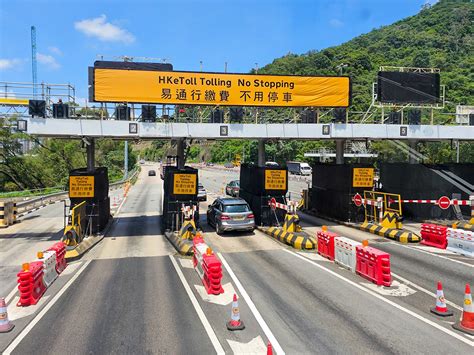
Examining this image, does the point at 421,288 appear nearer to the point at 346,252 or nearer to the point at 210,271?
the point at 346,252

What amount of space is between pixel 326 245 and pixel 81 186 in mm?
11482

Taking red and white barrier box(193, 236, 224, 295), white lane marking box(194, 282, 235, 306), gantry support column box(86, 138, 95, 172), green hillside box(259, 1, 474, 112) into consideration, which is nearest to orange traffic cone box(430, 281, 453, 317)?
white lane marking box(194, 282, 235, 306)

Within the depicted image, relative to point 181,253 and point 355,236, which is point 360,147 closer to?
point 355,236

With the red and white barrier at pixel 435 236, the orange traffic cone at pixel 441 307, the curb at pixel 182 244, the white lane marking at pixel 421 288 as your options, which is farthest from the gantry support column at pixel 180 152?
the orange traffic cone at pixel 441 307

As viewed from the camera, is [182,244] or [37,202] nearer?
[182,244]

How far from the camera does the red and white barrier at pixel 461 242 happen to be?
46.8 ft

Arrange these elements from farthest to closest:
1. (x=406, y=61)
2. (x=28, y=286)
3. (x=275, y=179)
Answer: (x=406, y=61) < (x=275, y=179) < (x=28, y=286)

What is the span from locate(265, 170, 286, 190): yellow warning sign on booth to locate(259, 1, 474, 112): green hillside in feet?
196

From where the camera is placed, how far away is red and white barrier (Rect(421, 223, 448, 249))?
15560mm

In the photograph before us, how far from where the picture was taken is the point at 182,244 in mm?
15664

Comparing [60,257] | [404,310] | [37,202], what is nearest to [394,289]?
[404,310]

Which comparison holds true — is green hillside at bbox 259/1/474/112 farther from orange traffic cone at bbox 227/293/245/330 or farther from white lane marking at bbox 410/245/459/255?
orange traffic cone at bbox 227/293/245/330

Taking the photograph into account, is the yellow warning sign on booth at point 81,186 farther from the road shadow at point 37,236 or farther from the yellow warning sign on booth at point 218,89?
the yellow warning sign on booth at point 218,89

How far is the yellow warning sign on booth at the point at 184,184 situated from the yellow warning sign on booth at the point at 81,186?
12.8ft
